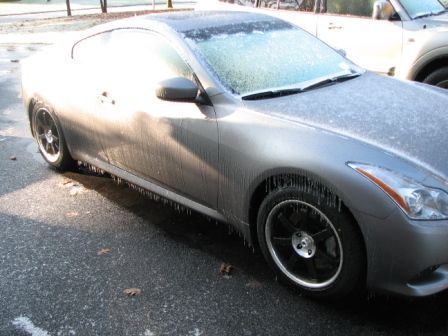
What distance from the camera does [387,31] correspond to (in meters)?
6.59

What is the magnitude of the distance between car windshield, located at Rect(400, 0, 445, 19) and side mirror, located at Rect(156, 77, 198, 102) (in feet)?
13.9

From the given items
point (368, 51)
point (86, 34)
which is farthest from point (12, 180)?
point (368, 51)

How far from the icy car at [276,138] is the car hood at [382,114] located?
0.01m

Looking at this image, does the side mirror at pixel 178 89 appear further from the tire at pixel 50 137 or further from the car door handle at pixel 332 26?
the car door handle at pixel 332 26

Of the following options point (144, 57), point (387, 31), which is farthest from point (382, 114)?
point (387, 31)

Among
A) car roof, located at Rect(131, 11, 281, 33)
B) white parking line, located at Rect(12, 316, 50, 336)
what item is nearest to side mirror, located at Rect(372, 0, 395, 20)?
car roof, located at Rect(131, 11, 281, 33)

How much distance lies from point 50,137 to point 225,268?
8.50 feet

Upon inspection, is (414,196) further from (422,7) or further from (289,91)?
(422,7)

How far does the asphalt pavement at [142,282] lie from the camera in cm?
291

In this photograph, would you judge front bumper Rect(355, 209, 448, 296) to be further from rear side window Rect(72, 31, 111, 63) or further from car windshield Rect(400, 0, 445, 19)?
car windshield Rect(400, 0, 445, 19)

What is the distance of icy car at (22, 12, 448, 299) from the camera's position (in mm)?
2656

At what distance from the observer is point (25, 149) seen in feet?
19.8

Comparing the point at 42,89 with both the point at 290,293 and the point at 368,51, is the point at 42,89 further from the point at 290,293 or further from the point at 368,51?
the point at 368,51

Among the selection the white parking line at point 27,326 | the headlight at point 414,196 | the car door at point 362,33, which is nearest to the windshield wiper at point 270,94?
the headlight at point 414,196
